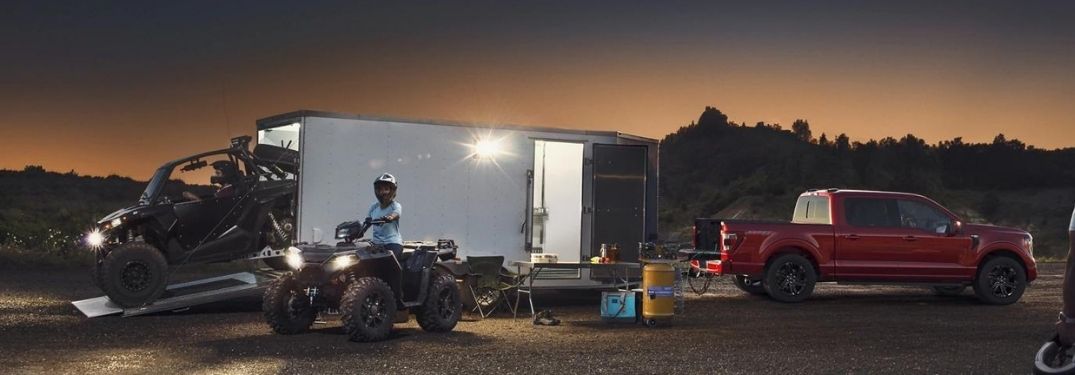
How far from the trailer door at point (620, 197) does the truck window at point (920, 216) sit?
4.53m

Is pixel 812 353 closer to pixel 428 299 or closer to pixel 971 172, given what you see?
pixel 428 299

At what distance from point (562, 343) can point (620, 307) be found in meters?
2.27

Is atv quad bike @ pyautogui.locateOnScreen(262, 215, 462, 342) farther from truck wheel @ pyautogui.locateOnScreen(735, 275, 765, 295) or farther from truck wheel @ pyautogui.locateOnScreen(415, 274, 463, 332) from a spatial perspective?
truck wheel @ pyautogui.locateOnScreen(735, 275, 765, 295)

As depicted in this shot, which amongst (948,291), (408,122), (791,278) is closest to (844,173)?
(948,291)

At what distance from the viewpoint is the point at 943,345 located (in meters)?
12.2

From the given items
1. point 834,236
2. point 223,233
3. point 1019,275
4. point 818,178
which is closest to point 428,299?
point 223,233

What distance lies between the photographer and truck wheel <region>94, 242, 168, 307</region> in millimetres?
13906

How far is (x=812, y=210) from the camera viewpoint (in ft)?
59.6

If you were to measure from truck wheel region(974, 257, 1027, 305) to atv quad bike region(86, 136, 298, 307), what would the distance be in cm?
1110

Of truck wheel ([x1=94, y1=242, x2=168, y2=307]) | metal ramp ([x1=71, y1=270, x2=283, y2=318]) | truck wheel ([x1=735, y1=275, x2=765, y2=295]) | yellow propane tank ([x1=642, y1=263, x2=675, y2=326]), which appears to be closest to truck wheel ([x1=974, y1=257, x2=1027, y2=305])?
truck wheel ([x1=735, y1=275, x2=765, y2=295])

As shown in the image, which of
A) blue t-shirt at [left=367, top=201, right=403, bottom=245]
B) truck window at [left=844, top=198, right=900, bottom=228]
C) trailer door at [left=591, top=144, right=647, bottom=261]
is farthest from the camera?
truck window at [left=844, top=198, right=900, bottom=228]

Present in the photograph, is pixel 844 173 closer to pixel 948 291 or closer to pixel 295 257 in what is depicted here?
pixel 948 291

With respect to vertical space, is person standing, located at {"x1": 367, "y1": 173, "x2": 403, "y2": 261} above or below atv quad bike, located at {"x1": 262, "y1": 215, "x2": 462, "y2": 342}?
above

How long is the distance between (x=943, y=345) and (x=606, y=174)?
5.81 m
